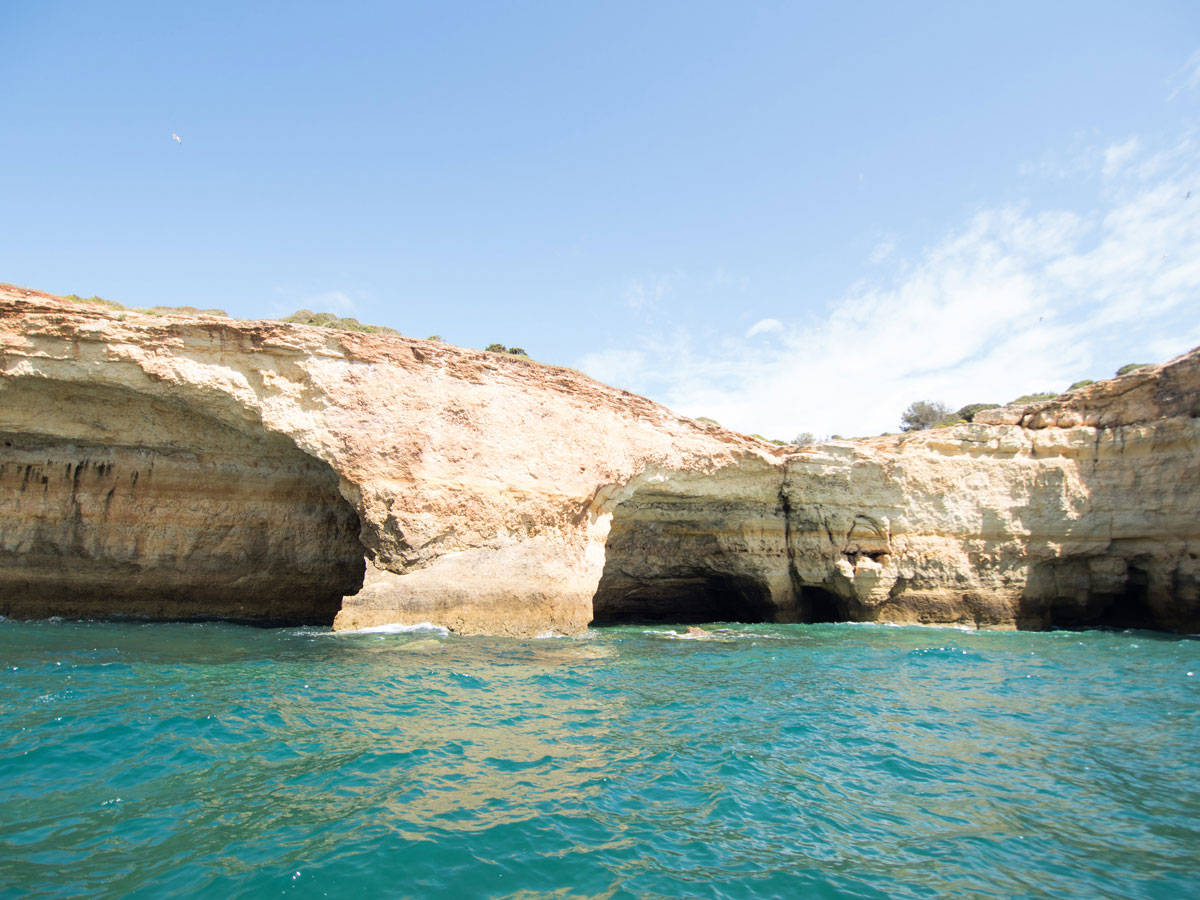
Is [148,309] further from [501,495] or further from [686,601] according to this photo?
[686,601]

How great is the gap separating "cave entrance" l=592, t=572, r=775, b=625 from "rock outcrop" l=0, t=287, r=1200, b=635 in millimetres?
143

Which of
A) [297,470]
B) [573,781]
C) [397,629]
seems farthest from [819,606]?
[573,781]

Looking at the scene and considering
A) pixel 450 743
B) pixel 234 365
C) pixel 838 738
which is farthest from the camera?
pixel 234 365

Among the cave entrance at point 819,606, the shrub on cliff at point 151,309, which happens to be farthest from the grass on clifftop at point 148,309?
the cave entrance at point 819,606

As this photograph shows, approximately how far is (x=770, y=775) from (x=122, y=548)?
14.1 m

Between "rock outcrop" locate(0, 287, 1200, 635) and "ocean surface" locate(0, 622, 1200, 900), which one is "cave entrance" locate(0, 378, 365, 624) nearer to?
"rock outcrop" locate(0, 287, 1200, 635)

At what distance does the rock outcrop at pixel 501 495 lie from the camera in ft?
40.1

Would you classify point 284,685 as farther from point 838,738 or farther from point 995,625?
point 995,625

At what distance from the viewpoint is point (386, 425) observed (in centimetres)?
1273

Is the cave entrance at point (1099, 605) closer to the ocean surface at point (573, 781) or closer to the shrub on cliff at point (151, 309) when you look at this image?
the ocean surface at point (573, 781)

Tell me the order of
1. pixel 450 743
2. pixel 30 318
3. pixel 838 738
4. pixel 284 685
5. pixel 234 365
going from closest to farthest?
1. pixel 450 743
2. pixel 838 738
3. pixel 284 685
4. pixel 30 318
5. pixel 234 365

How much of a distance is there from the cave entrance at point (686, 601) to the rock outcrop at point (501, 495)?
14cm

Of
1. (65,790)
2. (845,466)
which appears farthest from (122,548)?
(845,466)

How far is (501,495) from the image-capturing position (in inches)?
520
